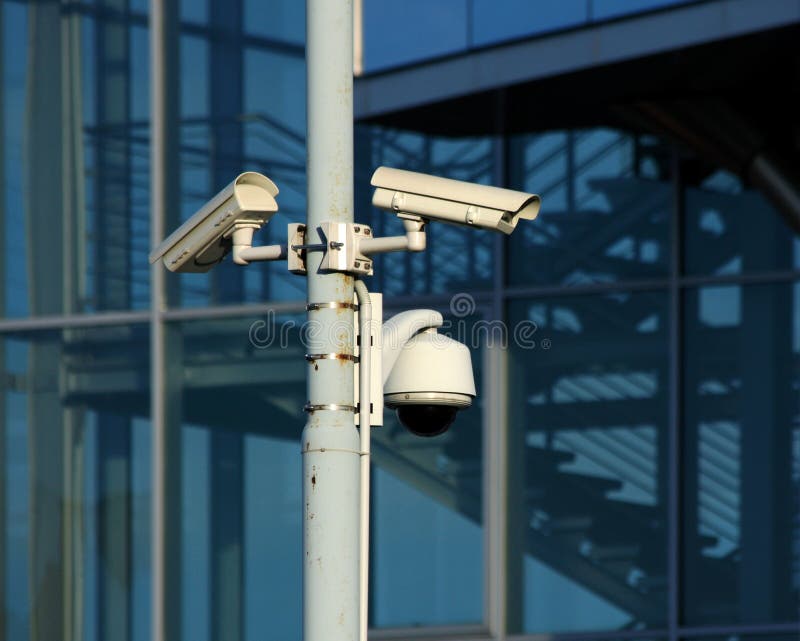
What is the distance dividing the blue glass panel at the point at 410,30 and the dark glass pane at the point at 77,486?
9.35ft

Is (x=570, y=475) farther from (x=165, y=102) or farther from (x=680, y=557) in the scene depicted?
(x=165, y=102)

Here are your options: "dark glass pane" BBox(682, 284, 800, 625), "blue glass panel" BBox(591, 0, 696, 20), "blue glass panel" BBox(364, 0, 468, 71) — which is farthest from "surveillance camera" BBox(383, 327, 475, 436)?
"dark glass pane" BBox(682, 284, 800, 625)

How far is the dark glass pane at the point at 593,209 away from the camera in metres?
10.9

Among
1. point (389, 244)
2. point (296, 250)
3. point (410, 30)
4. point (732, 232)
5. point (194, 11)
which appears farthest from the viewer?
point (194, 11)

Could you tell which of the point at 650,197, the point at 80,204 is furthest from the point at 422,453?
the point at 80,204

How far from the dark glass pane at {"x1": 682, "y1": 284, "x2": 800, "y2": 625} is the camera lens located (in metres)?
5.73

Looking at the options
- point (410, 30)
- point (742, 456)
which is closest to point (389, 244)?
point (410, 30)

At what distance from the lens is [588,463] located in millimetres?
10836

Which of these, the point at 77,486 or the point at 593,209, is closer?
the point at 593,209

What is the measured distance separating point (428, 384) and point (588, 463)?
5.91m

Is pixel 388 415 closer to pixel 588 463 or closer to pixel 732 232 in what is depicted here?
pixel 588 463

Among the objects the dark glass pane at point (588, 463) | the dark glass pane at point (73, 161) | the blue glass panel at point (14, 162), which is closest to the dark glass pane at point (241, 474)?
the dark glass pane at point (73, 161)

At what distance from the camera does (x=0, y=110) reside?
12281 mm

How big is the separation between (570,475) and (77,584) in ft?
12.1
